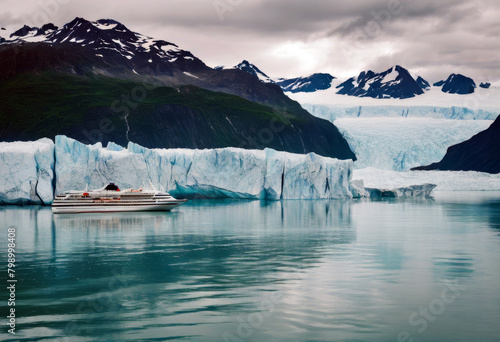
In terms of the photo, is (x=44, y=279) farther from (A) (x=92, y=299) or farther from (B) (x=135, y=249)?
(B) (x=135, y=249)

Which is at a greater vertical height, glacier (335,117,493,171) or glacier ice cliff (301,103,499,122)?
glacier ice cliff (301,103,499,122)

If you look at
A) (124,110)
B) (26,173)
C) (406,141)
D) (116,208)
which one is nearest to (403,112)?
(406,141)

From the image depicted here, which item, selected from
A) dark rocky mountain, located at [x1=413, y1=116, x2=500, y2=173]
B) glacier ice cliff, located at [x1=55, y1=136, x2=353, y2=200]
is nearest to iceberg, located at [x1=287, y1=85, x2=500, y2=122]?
dark rocky mountain, located at [x1=413, y1=116, x2=500, y2=173]

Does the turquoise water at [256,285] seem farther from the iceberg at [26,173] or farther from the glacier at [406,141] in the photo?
the glacier at [406,141]

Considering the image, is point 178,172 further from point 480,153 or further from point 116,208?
point 480,153

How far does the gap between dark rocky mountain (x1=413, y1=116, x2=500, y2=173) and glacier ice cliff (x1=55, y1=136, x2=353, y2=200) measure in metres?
66.9

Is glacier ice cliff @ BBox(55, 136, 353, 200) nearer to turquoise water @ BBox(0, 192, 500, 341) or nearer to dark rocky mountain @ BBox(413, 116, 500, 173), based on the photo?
turquoise water @ BBox(0, 192, 500, 341)

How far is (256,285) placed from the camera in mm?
16469

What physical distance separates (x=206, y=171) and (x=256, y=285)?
4293 cm

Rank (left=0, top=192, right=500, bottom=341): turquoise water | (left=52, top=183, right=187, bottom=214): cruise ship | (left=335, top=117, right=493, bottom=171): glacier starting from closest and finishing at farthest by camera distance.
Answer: (left=0, top=192, right=500, bottom=341): turquoise water
(left=52, top=183, right=187, bottom=214): cruise ship
(left=335, top=117, right=493, bottom=171): glacier

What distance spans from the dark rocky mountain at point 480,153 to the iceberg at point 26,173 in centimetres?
8857

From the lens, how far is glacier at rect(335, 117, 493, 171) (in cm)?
10319

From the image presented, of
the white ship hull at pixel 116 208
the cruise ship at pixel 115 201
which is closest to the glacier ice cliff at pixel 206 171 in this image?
the cruise ship at pixel 115 201

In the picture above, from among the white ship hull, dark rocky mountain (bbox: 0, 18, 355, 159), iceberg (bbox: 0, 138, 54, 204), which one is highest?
dark rocky mountain (bbox: 0, 18, 355, 159)
